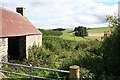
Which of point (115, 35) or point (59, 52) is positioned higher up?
point (115, 35)

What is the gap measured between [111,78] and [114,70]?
1417 mm

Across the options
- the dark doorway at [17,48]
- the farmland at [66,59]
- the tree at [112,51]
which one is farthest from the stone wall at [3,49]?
the tree at [112,51]

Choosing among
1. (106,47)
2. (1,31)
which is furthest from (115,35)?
(1,31)

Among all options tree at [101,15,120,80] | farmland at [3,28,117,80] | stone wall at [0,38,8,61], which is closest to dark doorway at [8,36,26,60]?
farmland at [3,28,117,80]

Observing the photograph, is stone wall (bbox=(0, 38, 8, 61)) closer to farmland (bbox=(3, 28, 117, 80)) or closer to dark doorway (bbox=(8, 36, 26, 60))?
farmland (bbox=(3, 28, 117, 80))

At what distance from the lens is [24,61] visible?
74.0ft

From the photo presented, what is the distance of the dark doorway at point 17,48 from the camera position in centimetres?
2372

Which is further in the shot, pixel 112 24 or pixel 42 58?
pixel 42 58

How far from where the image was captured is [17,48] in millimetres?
24375

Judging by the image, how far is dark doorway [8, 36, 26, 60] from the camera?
23.7 metres

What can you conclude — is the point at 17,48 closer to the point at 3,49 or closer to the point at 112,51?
the point at 3,49

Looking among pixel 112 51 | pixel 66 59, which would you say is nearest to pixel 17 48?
pixel 66 59

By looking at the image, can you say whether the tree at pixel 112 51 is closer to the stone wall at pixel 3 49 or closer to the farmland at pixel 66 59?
the farmland at pixel 66 59

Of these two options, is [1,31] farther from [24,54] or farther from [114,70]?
[114,70]
